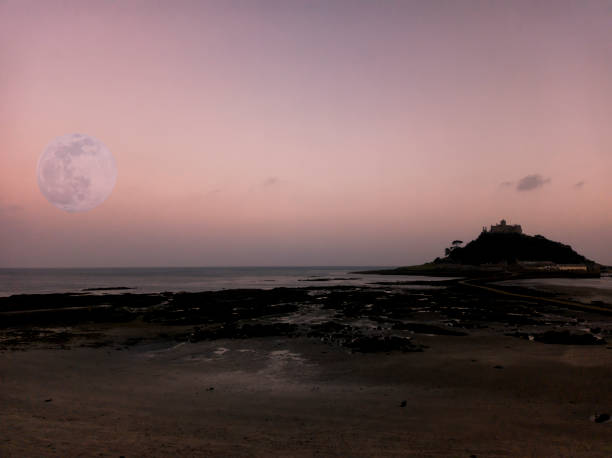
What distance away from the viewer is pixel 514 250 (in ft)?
504

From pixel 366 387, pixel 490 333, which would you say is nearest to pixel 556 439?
pixel 366 387

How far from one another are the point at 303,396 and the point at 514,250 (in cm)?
16688

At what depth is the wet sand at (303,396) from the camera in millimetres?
6648

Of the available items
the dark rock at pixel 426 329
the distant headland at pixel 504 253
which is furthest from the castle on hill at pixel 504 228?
the dark rock at pixel 426 329

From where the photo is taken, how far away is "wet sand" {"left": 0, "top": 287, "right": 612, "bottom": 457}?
665 cm

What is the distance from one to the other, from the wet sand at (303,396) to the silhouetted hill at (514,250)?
5851 inches

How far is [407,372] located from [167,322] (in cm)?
1876

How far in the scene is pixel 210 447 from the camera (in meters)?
6.52

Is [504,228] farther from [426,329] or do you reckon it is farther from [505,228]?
[426,329]

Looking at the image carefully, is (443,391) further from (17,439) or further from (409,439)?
(17,439)

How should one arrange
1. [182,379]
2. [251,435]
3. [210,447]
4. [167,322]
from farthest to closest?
[167,322], [182,379], [251,435], [210,447]

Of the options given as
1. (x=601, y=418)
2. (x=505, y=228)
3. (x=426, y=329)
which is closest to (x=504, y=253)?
(x=505, y=228)

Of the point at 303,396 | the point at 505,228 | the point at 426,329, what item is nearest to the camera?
the point at 303,396

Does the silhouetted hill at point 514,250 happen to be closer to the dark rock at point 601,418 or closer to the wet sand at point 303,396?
the wet sand at point 303,396
